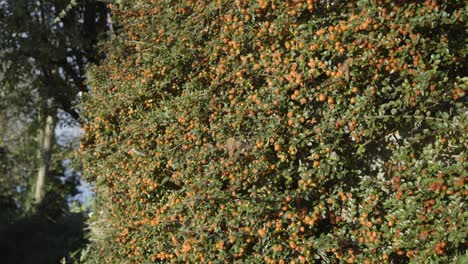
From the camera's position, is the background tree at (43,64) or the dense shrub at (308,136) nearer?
the dense shrub at (308,136)

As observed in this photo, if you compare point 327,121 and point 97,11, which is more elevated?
point 97,11

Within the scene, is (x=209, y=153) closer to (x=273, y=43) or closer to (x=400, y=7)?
(x=273, y=43)

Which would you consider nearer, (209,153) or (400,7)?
(400,7)

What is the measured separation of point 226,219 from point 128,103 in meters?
1.84

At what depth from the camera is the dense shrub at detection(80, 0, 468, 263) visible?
11.8 ft

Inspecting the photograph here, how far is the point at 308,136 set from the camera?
13.1 ft

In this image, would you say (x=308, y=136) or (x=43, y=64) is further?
(x=43, y=64)

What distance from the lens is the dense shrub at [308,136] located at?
11.8 ft

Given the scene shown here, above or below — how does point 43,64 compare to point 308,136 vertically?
above

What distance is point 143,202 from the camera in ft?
16.8

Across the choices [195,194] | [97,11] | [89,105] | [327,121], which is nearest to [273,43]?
[327,121]

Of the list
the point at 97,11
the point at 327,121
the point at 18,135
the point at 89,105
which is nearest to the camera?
the point at 327,121

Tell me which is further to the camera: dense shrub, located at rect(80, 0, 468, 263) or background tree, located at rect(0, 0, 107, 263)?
background tree, located at rect(0, 0, 107, 263)

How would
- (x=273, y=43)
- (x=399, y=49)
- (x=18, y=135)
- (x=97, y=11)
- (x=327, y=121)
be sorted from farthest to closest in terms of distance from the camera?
(x=18, y=135) < (x=97, y=11) < (x=273, y=43) < (x=327, y=121) < (x=399, y=49)
